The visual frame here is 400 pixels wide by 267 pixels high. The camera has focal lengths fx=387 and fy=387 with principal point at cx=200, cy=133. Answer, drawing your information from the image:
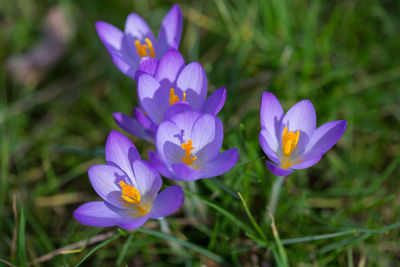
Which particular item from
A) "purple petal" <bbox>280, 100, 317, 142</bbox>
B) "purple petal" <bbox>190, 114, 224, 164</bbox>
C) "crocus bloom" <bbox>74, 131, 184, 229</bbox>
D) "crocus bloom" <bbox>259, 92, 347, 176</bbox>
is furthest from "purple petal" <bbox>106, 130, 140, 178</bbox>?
"purple petal" <bbox>280, 100, 317, 142</bbox>

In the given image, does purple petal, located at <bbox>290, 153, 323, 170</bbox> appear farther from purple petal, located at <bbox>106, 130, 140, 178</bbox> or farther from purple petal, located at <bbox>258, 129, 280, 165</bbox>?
purple petal, located at <bbox>106, 130, 140, 178</bbox>

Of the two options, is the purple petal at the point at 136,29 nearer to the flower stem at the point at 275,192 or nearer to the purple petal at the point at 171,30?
the purple petal at the point at 171,30

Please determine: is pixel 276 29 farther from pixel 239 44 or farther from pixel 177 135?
pixel 177 135

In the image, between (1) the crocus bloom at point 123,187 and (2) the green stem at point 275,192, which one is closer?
(1) the crocus bloom at point 123,187

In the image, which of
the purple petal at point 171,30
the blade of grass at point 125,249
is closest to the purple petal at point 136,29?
the purple petal at point 171,30

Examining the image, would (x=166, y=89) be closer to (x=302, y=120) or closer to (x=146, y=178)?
(x=146, y=178)

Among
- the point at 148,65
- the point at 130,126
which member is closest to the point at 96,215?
the point at 130,126
